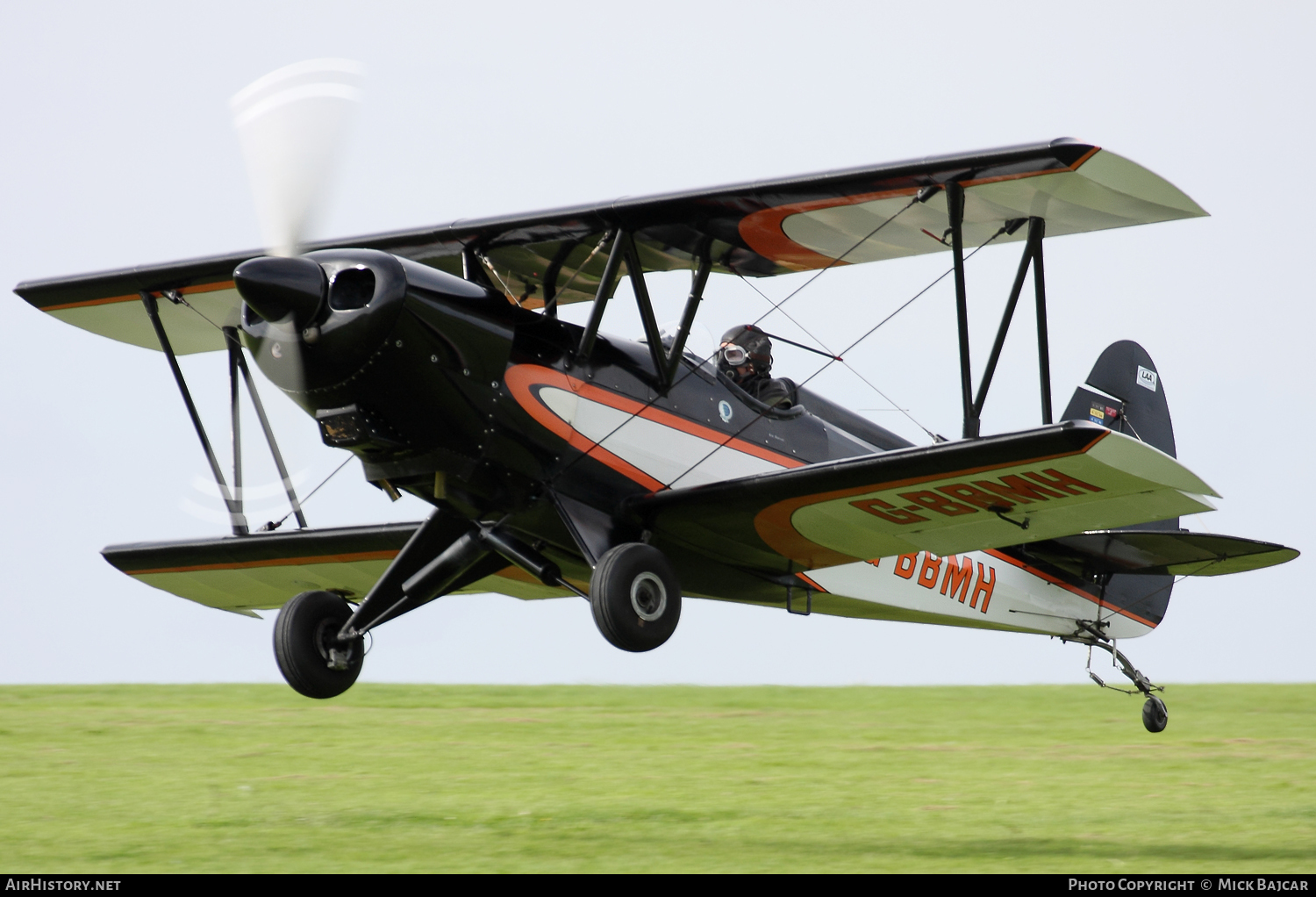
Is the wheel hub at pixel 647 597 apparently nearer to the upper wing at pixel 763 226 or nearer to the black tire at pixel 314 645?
the upper wing at pixel 763 226

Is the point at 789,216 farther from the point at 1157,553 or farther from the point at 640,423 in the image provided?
the point at 1157,553

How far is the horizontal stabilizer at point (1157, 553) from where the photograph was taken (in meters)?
9.64

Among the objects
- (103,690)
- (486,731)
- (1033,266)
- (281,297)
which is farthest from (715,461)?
(103,690)

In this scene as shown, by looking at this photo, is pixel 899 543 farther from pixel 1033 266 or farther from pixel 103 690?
pixel 103 690

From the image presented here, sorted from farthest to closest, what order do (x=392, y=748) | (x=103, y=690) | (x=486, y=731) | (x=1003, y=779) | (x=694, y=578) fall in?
(x=103, y=690) → (x=486, y=731) → (x=392, y=748) → (x=1003, y=779) → (x=694, y=578)

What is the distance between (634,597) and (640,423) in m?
1.19

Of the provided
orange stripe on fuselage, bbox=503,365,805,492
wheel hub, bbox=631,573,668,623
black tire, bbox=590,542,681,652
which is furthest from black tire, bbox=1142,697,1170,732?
wheel hub, bbox=631,573,668,623

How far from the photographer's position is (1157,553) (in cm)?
1076

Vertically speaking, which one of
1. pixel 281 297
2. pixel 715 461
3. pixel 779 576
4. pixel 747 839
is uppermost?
pixel 281 297

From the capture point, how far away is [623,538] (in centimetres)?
862

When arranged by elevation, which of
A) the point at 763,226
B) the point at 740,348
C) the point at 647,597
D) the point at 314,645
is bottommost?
the point at 314,645

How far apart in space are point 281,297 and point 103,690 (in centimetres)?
1319

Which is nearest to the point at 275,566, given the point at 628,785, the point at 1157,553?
the point at 628,785

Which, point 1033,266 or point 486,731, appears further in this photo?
point 486,731
